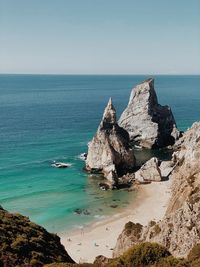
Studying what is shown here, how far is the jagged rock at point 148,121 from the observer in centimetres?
A: 10562

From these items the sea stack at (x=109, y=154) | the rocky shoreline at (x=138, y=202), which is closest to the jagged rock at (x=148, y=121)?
the rocky shoreline at (x=138, y=202)

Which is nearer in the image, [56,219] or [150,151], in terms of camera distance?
A: [56,219]

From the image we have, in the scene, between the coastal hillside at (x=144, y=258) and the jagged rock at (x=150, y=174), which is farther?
the jagged rock at (x=150, y=174)

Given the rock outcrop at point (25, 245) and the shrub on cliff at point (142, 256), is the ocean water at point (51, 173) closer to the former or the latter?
the rock outcrop at point (25, 245)

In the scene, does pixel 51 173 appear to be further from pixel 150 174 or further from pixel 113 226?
pixel 113 226

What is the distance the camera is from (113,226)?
200ft

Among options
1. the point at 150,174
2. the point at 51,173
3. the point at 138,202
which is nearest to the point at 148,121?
the point at 150,174

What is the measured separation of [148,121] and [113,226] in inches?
2011

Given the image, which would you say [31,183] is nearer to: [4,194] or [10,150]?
[4,194]

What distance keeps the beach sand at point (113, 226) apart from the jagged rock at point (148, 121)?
1168 inches

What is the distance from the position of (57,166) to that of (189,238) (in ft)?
180

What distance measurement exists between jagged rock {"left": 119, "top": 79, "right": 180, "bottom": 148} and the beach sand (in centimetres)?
2965

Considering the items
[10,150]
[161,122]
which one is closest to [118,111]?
[161,122]

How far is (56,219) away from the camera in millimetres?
63344
